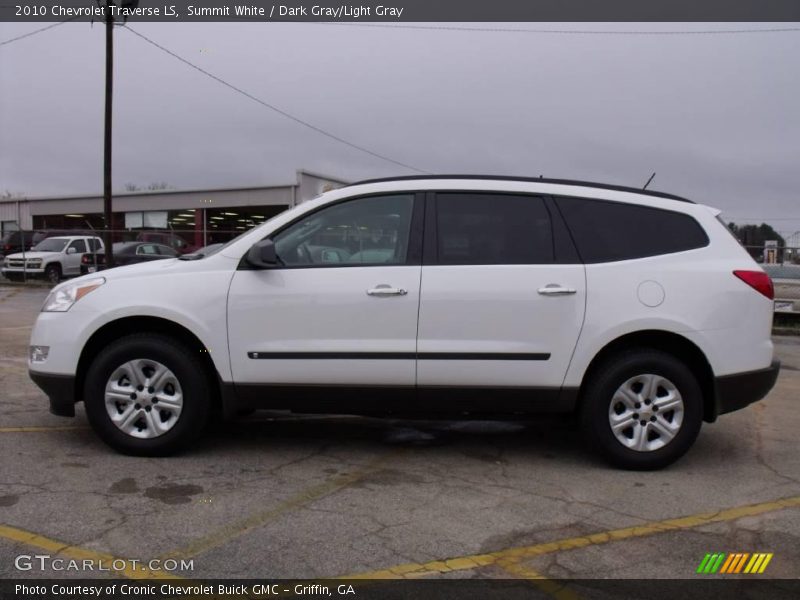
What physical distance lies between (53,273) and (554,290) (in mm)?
21164

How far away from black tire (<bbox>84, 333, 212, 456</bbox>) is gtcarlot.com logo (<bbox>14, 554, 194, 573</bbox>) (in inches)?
57.6

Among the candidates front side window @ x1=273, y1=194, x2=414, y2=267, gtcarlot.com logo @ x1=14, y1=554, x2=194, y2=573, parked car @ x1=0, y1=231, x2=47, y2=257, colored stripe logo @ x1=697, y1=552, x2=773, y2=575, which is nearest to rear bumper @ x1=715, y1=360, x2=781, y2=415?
colored stripe logo @ x1=697, y1=552, x2=773, y2=575

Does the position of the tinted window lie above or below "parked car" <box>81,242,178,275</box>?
above

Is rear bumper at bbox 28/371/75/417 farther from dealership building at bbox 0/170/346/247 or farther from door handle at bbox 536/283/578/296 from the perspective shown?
dealership building at bbox 0/170/346/247

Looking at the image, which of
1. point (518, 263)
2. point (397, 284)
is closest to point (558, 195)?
point (518, 263)

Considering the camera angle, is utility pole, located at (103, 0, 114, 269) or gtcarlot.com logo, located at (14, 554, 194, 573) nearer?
gtcarlot.com logo, located at (14, 554, 194, 573)

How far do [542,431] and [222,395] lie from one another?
258 centimetres

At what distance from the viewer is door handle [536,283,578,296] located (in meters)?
4.57

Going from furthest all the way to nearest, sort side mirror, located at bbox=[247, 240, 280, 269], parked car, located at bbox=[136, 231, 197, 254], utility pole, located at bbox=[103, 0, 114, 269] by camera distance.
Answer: parked car, located at bbox=[136, 231, 197, 254] → utility pole, located at bbox=[103, 0, 114, 269] → side mirror, located at bbox=[247, 240, 280, 269]

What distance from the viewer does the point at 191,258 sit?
197 inches

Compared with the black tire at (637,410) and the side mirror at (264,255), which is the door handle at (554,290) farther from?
the side mirror at (264,255)

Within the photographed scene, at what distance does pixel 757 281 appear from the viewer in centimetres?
469

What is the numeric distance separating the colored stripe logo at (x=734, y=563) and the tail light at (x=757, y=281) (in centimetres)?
183
